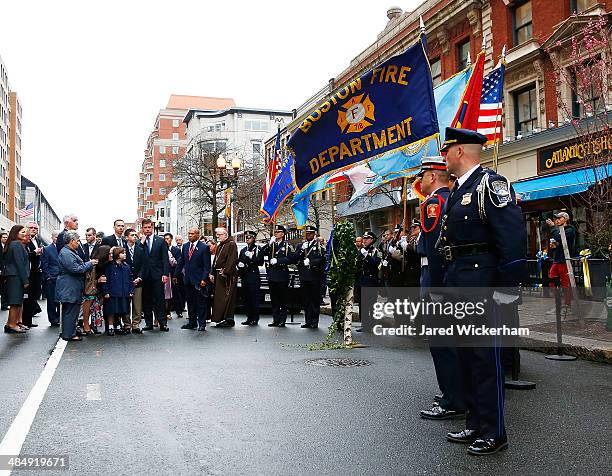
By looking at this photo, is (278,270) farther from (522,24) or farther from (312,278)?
(522,24)

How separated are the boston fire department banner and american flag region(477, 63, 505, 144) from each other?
104 inches

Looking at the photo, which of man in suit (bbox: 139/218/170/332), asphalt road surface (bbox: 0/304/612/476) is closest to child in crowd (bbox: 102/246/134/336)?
man in suit (bbox: 139/218/170/332)

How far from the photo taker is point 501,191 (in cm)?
442

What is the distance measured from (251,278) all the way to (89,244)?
3.37 metres

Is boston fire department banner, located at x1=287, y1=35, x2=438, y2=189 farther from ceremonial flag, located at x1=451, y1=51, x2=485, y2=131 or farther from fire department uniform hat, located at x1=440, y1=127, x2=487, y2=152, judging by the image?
fire department uniform hat, located at x1=440, y1=127, x2=487, y2=152

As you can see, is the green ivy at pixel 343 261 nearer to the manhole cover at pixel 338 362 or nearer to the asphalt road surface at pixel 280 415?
the asphalt road surface at pixel 280 415

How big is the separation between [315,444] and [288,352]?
4.47 meters

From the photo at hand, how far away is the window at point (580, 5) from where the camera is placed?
20006mm

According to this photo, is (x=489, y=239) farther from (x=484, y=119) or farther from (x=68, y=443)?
(x=484, y=119)

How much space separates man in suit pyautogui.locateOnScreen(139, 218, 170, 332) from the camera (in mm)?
12305

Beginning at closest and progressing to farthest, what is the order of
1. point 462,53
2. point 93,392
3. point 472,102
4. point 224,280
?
1. point 93,392
2. point 472,102
3. point 224,280
4. point 462,53

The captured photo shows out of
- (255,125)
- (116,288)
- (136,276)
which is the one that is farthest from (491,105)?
(255,125)

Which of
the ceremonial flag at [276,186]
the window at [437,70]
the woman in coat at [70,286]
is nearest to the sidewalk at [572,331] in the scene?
the ceremonial flag at [276,186]

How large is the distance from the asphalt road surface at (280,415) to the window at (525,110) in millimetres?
15901
